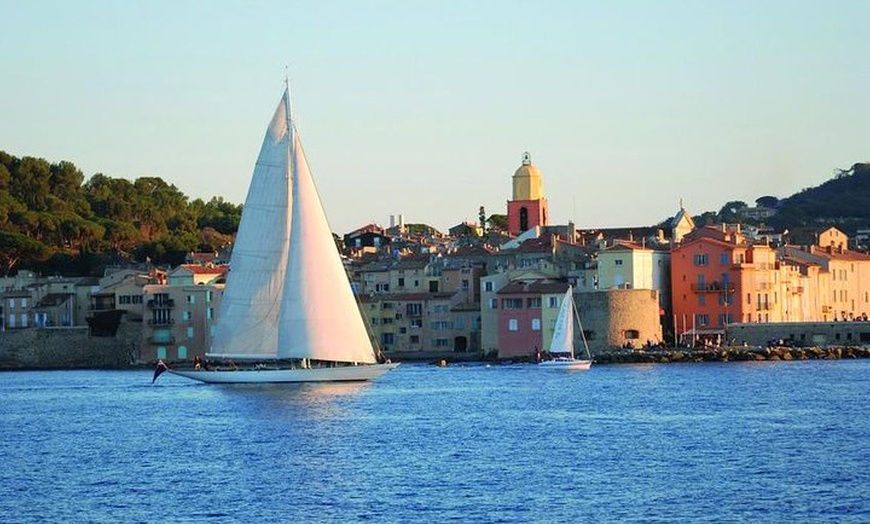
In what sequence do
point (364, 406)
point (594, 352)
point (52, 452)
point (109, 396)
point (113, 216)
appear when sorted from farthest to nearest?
point (113, 216), point (594, 352), point (109, 396), point (364, 406), point (52, 452)

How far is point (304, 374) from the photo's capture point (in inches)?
2263

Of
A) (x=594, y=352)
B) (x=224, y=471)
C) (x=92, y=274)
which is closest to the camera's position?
(x=224, y=471)

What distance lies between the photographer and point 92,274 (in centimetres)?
10319

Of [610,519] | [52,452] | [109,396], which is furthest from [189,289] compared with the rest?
[610,519]

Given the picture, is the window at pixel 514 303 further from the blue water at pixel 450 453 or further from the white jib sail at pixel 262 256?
the white jib sail at pixel 262 256

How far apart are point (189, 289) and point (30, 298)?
42.0ft

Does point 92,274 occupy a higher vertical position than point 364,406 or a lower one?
higher

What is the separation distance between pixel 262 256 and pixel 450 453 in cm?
2003

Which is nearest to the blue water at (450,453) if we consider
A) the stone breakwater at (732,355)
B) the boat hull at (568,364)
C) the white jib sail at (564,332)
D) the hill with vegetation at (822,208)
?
the boat hull at (568,364)

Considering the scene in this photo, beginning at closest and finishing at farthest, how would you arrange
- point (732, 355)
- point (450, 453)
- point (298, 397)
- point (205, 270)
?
point (450, 453) → point (298, 397) → point (732, 355) → point (205, 270)

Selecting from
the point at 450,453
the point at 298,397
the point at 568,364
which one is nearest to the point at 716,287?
the point at 568,364

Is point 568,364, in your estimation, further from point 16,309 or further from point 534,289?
point 16,309

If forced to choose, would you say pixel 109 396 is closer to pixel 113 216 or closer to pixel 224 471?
pixel 224 471

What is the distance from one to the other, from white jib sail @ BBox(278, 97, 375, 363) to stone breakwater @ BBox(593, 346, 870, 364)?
1998 cm
